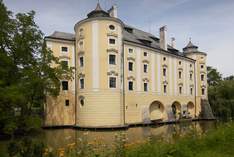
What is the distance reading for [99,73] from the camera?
28.8 meters

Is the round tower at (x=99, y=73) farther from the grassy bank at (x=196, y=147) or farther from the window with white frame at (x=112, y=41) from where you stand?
the grassy bank at (x=196, y=147)

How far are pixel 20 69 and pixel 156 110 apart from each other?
1891 cm

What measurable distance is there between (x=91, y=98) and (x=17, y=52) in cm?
871

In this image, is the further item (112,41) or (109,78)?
(112,41)

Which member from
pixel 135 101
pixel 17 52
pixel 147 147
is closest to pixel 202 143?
pixel 147 147

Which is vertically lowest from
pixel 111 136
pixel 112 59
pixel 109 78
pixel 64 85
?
pixel 111 136

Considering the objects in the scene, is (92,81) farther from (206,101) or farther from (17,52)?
(206,101)

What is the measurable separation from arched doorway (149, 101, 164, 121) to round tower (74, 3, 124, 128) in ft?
22.8

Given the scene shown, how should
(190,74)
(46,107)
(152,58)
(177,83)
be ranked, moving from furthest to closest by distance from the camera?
(190,74) < (177,83) < (152,58) < (46,107)

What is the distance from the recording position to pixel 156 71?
118 feet

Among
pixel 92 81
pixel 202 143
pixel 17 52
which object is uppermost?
pixel 17 52

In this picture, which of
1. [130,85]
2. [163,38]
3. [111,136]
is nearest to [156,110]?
[130,85]

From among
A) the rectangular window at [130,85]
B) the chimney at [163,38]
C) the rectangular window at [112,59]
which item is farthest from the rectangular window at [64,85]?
the chimney at [163,38]

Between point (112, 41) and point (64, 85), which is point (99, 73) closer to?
point (112, 41)
